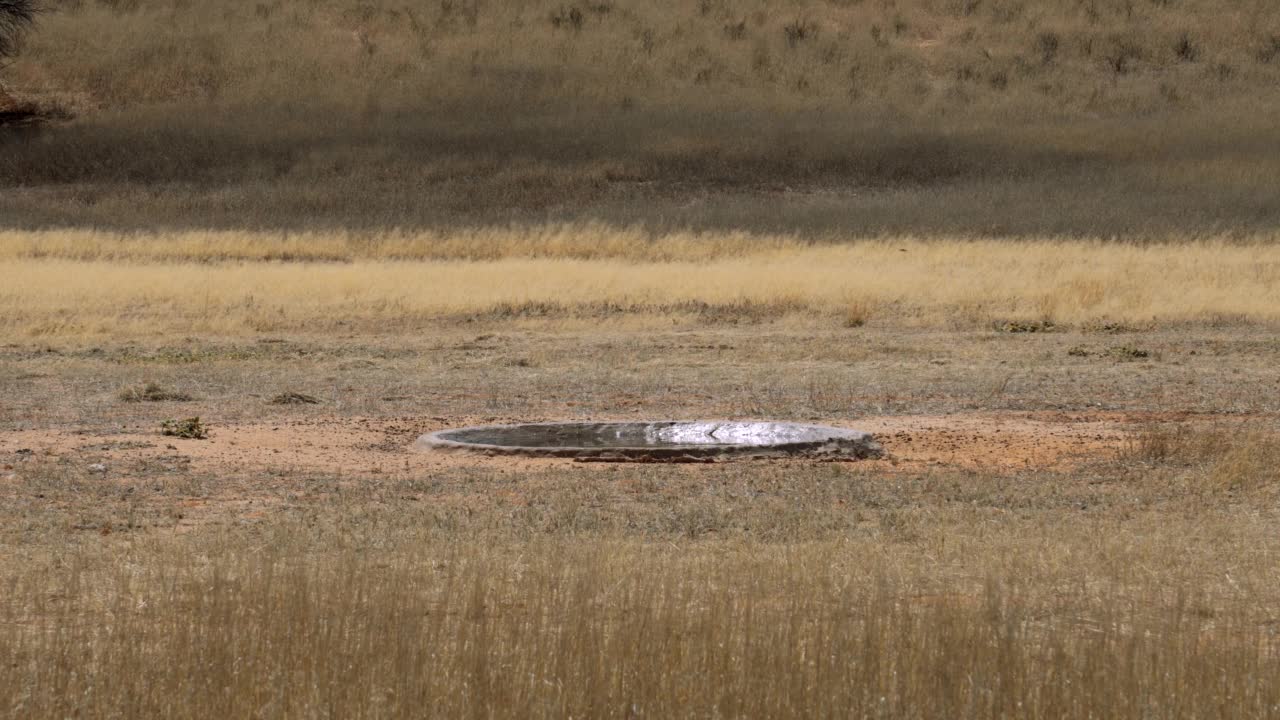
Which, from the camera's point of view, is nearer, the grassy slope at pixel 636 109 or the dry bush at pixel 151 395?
the dry bush at pixel 151 395

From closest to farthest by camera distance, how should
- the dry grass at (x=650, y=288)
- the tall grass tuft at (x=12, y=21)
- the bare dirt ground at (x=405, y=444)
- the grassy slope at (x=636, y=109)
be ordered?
1. the bare dirt ground at (x=405, y=444)
2. the dry grass at (x=650, y=288)
3. the tall grass tuft at (x=12, y=21)
4. the grassy slope at (x=636, y=109)

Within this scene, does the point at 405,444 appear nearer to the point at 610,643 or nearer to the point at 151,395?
the point at 151,395

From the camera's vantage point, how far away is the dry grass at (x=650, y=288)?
2705cm

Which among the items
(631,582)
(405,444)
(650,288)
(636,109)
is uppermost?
(631,582)

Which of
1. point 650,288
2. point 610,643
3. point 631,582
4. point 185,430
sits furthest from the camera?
point 650,288

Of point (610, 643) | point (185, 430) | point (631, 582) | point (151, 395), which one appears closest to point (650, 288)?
point (151, 395)

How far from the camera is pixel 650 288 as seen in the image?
2970cm

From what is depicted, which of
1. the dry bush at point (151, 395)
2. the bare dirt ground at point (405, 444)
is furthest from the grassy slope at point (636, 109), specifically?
the bare dirt ground at point (405, 444)

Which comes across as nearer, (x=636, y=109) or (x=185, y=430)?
(x=185, y=430)

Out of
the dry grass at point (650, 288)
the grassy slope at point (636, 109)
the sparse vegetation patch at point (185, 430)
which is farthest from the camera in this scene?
the grassy slope at point (636, 109)

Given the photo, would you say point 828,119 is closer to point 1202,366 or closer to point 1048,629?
point 1202,366

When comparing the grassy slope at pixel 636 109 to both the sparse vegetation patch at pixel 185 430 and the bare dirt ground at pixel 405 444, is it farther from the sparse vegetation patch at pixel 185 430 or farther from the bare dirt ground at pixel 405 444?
the sparse vegetation patch at pixel 185 430

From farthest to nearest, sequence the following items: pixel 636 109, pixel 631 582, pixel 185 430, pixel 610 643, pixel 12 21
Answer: pixel 636 109
pixel 12 21
pixel 185 430
pixel 631 582
pixel 610 643

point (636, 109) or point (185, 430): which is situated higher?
point (185, 430)
